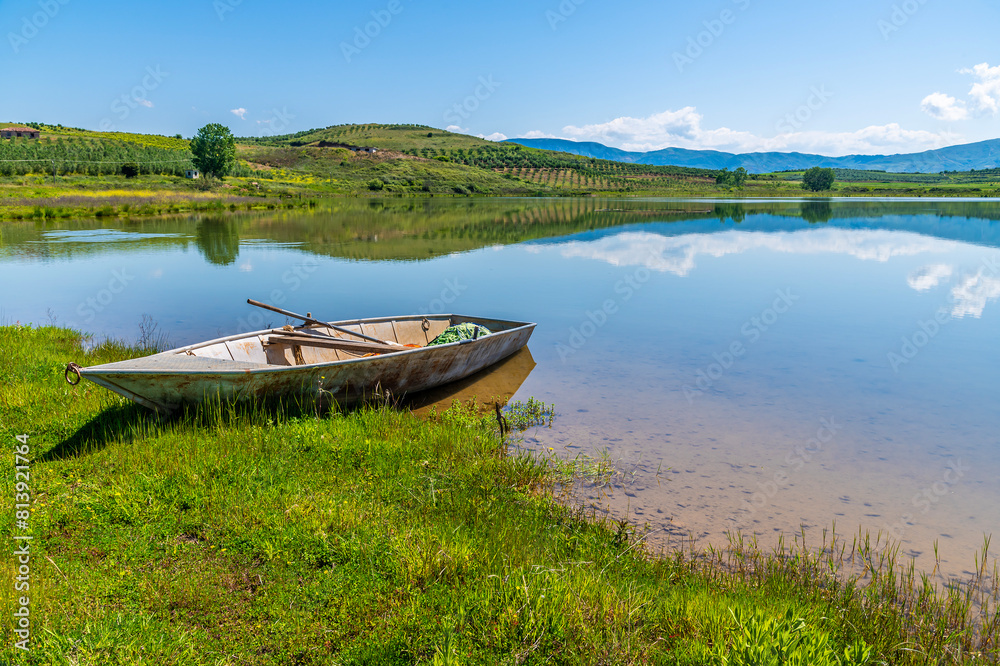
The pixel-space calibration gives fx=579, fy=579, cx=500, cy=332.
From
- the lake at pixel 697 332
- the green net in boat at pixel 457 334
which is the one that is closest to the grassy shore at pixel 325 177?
the lake at pixel 697 332

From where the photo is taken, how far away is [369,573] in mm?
4250

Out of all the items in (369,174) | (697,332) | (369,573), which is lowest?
(369,573)

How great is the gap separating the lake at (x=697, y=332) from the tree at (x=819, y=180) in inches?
4536

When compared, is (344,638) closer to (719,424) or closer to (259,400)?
(259,400)

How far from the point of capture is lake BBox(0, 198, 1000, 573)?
680 cm

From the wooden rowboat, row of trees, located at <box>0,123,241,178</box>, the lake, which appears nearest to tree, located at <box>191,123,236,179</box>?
row of trees, located at <box>0,123,241,178</box>

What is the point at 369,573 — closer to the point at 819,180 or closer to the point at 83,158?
the point at 83,158

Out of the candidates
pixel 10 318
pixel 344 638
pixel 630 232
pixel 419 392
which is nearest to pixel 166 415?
pixel 419 392

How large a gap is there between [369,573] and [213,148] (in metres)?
85.3

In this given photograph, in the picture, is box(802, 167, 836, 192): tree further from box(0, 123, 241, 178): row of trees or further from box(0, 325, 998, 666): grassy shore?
box(0, 325, 998, 666): grassy shore

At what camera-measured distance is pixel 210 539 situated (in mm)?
4668

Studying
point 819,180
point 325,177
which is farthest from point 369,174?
point 819,180

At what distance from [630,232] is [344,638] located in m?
39.5

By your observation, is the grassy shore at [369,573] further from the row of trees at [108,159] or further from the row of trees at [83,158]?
the row of trees at [108,159]
